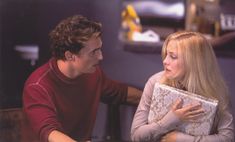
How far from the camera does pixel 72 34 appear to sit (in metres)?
0.97

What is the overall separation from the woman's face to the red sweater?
15 centimetres

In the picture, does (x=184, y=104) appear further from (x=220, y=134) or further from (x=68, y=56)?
(x=68, y=56)

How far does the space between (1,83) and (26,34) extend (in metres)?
0.15

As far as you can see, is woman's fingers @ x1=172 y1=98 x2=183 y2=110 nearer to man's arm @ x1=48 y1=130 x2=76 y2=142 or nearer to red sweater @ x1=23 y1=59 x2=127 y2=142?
red sweater @ x1=23 y1=59 x2=127 y2=142

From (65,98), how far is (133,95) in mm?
185

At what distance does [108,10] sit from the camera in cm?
108

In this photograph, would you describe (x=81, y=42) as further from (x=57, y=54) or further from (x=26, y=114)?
(x=26, y=114)

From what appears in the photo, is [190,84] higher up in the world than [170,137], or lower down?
higher up

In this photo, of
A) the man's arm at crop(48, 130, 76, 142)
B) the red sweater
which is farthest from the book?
the man's arm at crop(48, 130, 76, 142)

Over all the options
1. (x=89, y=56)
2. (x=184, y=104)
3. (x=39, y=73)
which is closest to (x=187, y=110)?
(x=184, y=104)

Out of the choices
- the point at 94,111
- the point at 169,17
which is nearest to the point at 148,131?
the point at 94,111

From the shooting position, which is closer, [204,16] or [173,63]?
[173,63]

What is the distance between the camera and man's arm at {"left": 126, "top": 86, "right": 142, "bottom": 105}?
1.05m

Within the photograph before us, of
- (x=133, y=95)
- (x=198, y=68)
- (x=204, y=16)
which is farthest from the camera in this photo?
(x=204, y=16)
